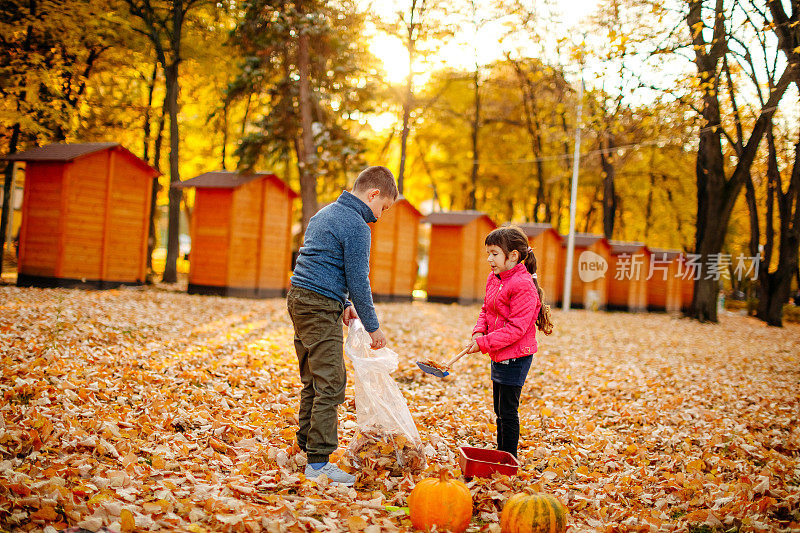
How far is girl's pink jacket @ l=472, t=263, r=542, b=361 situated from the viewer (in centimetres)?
404

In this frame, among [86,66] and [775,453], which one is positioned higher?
[86,66]

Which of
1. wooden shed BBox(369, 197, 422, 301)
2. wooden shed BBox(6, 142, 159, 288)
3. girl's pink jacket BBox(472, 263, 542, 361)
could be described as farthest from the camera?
wooden shed BBox(369, 197, 422, 301)

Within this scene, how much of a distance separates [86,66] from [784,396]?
706 inches

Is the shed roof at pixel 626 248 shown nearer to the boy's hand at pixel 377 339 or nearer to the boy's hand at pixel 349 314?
the boy's hand at pixel 349 314

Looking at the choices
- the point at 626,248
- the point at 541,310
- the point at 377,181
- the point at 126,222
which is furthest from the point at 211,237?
the point at 626,248

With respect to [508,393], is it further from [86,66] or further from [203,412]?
[86,66]

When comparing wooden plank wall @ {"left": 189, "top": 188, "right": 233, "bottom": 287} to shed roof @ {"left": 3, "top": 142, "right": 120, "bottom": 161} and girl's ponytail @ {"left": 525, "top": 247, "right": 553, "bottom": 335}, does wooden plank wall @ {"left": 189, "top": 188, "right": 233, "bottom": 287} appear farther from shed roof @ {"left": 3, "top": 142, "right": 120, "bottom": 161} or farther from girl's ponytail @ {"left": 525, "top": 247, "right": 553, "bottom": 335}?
girl's ponytail @ {"left": 525, "top": 247, "right": 553, "bottom": 335}

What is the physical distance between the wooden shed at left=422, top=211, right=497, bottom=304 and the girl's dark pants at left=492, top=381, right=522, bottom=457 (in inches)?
697

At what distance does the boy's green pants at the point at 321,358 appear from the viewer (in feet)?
12.4

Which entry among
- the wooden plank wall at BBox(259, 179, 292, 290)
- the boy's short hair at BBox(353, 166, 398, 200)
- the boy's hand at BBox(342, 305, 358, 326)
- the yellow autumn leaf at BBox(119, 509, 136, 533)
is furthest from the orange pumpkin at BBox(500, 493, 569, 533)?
the wooden plank wall at BBox(259, 179, 292, 290)

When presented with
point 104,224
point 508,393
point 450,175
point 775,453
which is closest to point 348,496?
point 508,393

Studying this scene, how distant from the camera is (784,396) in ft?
25.6

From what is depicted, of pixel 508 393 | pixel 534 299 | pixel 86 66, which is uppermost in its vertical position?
pixel 86 66

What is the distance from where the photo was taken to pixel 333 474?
379 cm
